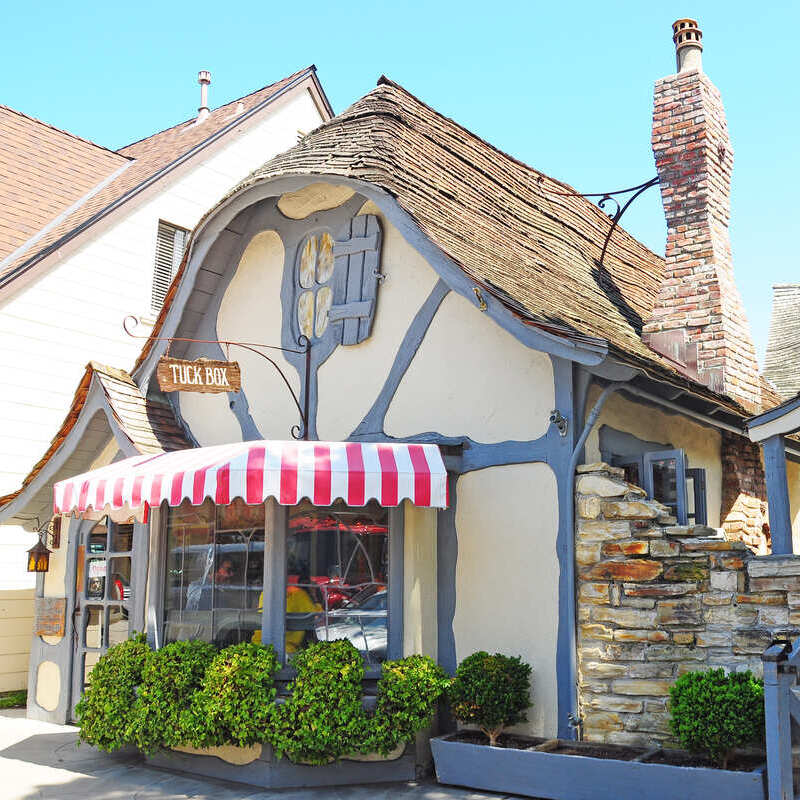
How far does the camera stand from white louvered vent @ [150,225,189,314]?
14.6 metres

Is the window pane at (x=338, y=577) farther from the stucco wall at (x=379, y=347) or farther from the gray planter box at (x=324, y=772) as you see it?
the stucco wall at (x=379, y=347)

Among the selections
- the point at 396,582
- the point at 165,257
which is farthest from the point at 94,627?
the point at 165,257

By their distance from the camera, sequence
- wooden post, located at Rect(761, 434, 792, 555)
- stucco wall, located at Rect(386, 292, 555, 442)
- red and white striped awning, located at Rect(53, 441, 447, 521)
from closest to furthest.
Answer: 1. wooden post, located at Rect(761, 434, 792, 555)
2. red and white striped awning, located at Rect(53, 441, 447, 521)
3. stucco wall, located at Rect(386, 292, 555, 442)

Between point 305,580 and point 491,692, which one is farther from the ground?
point 305,580

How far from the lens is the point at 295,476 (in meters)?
7.07

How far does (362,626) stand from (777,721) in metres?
3.53

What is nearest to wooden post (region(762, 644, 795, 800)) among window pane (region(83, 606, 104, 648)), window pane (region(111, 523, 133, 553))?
window pane (region(111, 523, 133, 553))

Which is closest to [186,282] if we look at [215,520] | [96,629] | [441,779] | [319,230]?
[319,230]

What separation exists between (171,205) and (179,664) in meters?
9.10

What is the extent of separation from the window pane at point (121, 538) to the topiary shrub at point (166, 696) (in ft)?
7.39

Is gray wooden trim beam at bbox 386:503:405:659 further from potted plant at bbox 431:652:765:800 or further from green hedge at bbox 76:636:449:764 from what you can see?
potted plant at bbox 431:652:765:800

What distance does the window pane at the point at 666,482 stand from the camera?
7938mm

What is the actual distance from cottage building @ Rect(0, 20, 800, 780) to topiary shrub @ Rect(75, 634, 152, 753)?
58 cm

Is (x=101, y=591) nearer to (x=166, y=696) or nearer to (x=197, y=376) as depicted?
(x=166, y=696)
